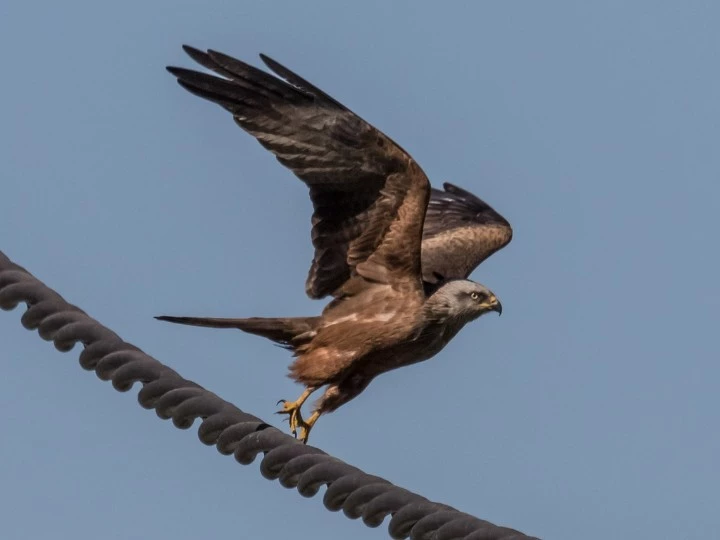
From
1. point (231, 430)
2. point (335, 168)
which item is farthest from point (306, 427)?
point (231, 430)

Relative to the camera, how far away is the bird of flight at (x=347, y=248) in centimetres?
1021

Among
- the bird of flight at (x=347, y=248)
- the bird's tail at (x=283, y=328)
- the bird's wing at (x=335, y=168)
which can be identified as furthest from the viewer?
the bird's tail at (x=283, y=328)

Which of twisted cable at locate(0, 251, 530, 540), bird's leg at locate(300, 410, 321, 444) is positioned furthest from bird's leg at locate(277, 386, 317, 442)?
twisted cable at locate(0, 251, 530, 540)

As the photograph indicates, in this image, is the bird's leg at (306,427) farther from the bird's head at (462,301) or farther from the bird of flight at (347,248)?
the bird's head at (462,301)

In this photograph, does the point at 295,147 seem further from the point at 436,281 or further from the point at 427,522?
the point at 427,522

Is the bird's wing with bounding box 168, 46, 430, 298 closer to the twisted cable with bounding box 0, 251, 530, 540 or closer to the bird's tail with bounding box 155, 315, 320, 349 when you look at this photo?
the bird's tail with bounding box 155, 315, 320, 349

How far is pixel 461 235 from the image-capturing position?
13.5 m

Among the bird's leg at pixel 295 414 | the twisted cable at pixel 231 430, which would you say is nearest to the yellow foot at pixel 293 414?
the bird's leg at pixel 295 414

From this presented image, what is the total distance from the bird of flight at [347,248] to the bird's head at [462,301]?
0.03 ft

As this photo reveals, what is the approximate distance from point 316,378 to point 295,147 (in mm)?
1595

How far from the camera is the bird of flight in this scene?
1021 centimetres

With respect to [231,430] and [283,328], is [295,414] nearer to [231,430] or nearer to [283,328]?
[283,328]

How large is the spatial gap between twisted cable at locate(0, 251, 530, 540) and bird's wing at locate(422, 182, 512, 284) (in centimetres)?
578

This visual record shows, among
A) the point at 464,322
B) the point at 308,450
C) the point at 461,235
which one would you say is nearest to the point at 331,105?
the point at 464,322
